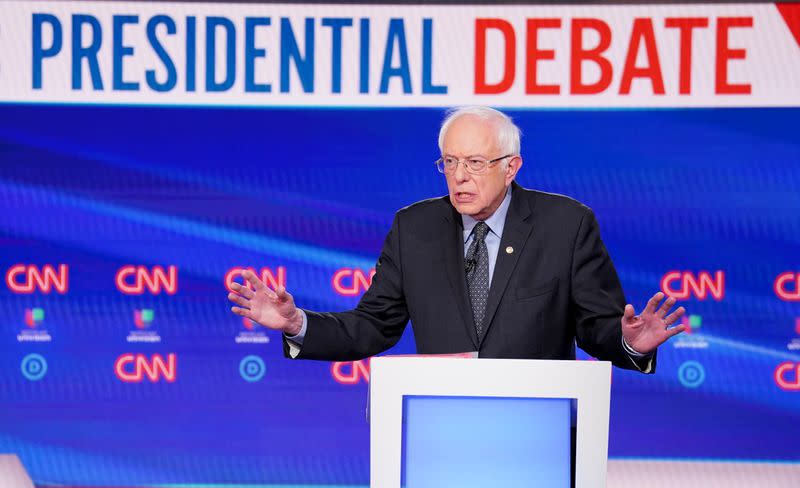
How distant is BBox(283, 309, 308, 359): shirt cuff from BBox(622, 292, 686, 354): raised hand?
27.1 inches

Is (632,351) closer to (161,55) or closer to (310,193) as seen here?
(310,193)

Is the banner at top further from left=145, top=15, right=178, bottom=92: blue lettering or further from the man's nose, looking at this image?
the man's nose

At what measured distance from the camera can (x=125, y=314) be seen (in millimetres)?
3988

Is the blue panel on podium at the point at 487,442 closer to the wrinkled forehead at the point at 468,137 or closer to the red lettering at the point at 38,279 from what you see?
the wrinkled forehead at the point at 468,137

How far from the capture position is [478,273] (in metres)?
2.13

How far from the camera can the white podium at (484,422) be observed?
4.57 feet

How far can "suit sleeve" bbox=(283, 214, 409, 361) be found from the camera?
209 centimetres

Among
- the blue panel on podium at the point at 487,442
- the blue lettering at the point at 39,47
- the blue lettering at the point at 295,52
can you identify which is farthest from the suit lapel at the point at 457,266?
the blue lettering at the point at 39,47

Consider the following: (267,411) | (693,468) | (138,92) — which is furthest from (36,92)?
(693,468)

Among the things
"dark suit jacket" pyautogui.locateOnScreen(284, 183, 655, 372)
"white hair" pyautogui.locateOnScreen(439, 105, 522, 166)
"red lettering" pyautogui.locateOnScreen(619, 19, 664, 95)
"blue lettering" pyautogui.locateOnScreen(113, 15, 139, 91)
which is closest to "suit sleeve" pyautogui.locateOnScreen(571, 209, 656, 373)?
"dark suit jacket" pyautogui.locateOnScreen(284, 183, 655, 372)

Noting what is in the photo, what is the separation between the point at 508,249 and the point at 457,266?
0.12 meters

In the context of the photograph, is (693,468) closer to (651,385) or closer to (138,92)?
(651,385)

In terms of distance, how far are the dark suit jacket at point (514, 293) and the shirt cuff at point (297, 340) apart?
0.5 inches

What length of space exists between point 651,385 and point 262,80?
6.95 ft
